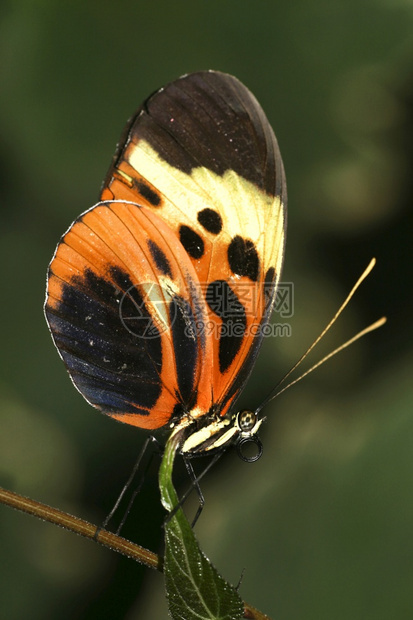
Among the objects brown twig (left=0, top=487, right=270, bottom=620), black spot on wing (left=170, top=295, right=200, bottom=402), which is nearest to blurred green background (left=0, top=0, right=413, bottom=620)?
black spot on wing (left=170, top=295, right=200, bottom=402)

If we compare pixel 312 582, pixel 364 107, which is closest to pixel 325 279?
pixel 364 107

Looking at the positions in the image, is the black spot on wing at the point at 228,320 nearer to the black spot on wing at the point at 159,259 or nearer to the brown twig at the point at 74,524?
the black spot on wing at the point at 159,259

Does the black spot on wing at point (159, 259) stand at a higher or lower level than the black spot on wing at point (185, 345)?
higher

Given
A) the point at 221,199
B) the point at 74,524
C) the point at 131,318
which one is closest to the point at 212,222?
the point at 221,199

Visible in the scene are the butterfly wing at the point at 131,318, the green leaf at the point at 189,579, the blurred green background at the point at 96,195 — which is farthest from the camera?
the blurred green background at the point at 96,195

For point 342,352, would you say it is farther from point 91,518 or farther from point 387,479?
point 91,518

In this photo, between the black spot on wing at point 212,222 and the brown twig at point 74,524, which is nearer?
the brown twig at point 74,524

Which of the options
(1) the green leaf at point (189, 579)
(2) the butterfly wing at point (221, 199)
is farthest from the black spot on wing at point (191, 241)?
(1) the green leaf at point (189, 579)

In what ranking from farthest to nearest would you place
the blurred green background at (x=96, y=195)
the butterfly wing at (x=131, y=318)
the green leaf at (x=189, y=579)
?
the blurred green background at (x=96, y=195)
the butterfly wing at (x=131, y=318)
the green leaf at (x=189, y=579)

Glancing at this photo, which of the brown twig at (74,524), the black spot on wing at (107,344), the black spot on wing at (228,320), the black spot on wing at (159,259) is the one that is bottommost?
the brown twig at (74,524)
